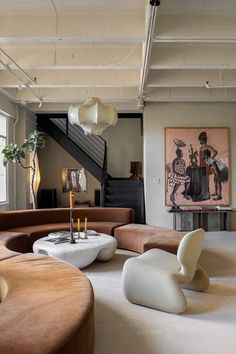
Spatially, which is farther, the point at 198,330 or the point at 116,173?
the point at 116,173

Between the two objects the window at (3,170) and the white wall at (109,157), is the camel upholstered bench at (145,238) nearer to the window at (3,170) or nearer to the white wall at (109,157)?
the window at (3,170)

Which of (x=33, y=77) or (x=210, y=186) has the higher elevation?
(x=33, y=77)

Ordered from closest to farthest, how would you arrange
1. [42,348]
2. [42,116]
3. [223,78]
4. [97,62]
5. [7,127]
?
[42,348]
[97,62]
[223,78]
[7,127]
[42,116]

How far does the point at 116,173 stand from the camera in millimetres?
10953

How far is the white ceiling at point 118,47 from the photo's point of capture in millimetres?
4273

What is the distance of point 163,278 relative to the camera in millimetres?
3141

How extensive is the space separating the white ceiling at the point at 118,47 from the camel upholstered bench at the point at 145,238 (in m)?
2.81

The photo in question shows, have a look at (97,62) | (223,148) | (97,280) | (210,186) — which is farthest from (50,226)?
(223,148)

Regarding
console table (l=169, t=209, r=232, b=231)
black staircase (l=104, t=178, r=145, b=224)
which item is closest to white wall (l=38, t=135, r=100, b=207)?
black staircase (l=104, t=178, r=145, b=224)

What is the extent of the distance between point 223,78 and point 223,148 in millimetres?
2005

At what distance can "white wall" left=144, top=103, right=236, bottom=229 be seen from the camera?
8.09 m

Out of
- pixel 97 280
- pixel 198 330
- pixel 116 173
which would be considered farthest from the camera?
pixel 116 173

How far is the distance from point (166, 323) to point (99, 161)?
8.44 meters

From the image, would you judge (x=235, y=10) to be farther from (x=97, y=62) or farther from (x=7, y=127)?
(x=7, y=127)
